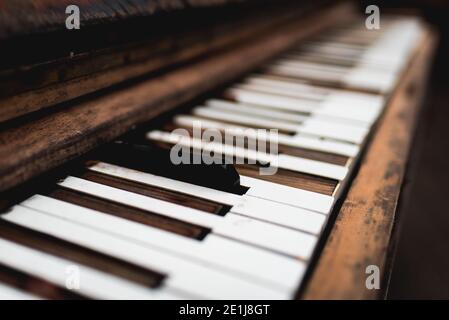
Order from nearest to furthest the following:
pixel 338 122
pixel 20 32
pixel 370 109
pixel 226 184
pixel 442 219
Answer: pixel 20 32 < pixel 226 184 < pixel 338 122 < pixel 370 109 < pixel 442 219

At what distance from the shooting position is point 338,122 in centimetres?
168

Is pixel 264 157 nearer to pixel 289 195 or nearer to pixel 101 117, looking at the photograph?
pixel 289 195

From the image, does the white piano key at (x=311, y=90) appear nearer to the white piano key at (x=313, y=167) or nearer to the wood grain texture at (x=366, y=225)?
the wood grain texture at (x=366, y=225)

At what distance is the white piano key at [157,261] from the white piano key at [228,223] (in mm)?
124

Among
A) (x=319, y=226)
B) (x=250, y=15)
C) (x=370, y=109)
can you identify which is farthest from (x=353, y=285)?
(x=250, y=15)

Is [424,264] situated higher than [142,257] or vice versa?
[142,257]

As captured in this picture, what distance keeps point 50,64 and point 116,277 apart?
586 millimetres

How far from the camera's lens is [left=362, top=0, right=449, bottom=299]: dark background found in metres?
2.52

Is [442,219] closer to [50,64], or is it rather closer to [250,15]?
[250,15]

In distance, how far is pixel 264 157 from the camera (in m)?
1.34

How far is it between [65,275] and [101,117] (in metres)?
0.55

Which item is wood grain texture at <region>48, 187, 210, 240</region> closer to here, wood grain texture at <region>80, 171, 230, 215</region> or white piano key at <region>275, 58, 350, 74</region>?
wood grain texture at <region>80, 171, 230, 215</region>

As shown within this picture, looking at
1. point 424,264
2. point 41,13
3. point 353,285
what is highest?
point 41,13

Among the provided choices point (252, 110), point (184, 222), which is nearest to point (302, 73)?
point (252, 110)
